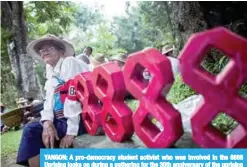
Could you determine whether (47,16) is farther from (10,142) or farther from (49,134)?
(49,134)

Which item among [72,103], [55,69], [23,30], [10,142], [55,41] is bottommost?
[10,142]

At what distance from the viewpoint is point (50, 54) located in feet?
4.39

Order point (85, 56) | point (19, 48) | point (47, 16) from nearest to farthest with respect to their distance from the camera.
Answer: point (85, 56), point (19, 48), point (47, 16)

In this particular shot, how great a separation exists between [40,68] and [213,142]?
658cm

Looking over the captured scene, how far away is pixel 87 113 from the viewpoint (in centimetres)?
134

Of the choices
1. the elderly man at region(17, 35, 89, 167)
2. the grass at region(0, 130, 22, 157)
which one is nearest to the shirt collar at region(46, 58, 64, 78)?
the elderly man at region(17, 35, 89, 167)

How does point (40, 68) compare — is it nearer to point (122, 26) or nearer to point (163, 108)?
point (122, 26)

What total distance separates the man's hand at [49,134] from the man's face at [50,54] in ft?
0.73

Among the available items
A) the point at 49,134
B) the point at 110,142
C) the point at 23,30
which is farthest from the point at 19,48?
the point at 110,142

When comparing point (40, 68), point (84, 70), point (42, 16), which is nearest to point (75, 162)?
point (84, 70)

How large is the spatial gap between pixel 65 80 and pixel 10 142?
1.73 metres

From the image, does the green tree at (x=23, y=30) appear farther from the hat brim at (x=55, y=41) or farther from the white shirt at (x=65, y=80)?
the white shirt at (x=65, y=80)

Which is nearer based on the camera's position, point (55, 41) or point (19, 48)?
point (55, 41)

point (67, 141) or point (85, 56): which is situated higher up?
point (85, 56)
